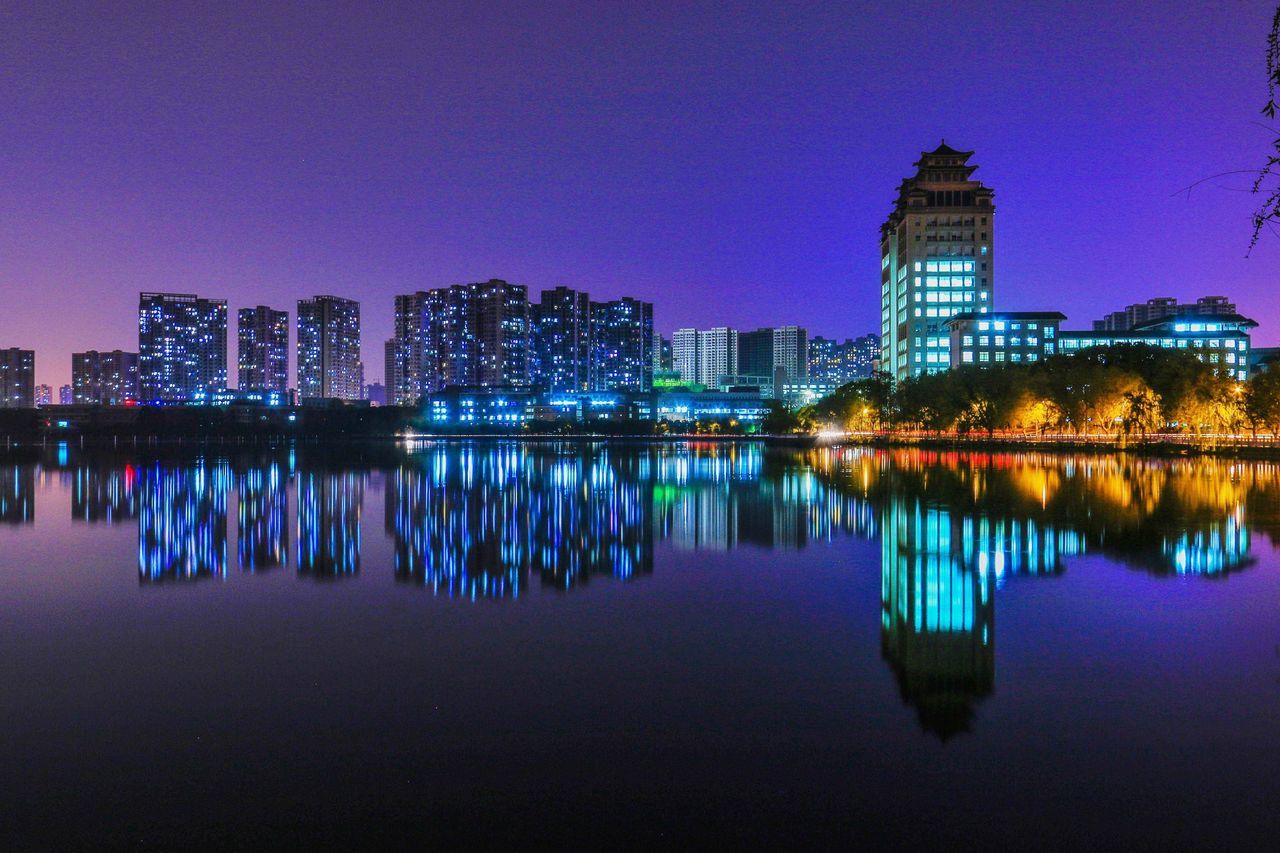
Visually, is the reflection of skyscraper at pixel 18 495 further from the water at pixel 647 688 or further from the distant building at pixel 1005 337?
the distant building at pixel 1005 337

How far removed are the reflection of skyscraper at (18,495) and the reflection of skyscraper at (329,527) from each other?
9299 millimetres

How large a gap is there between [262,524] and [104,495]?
17915 millimetres

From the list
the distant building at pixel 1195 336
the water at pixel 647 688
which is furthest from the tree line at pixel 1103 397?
the water at pixel 647 688

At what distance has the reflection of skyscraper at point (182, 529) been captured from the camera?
20234 millimetres

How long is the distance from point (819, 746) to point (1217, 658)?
21.6 feet

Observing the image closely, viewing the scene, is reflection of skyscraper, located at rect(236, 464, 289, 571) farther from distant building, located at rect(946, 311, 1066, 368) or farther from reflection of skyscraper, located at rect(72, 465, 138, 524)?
distant building, located at rect(946, 311, 1066, 368)

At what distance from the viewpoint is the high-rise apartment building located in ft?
537

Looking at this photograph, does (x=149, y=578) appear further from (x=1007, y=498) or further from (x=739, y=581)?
(x=1007, y=498)

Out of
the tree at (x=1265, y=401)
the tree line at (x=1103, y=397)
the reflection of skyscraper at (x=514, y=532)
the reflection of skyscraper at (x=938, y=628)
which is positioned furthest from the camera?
the tree line at (x=1103, y=397)

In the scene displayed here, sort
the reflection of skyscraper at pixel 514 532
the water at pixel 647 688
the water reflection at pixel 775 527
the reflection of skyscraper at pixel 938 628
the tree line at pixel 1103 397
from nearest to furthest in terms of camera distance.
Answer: the water at pixel 647 688 < the reflection of skyscraper at pixel 938 628 < the water reflection at pixel 775 527 < the reflection of skyscraper at pixel 514 532 < the tree line at pixel 1103 397

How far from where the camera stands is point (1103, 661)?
1193cm

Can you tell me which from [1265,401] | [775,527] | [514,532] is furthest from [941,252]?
[514,532]

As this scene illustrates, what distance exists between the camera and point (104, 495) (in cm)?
4147

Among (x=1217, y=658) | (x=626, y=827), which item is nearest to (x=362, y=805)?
(x=626, y=827)
